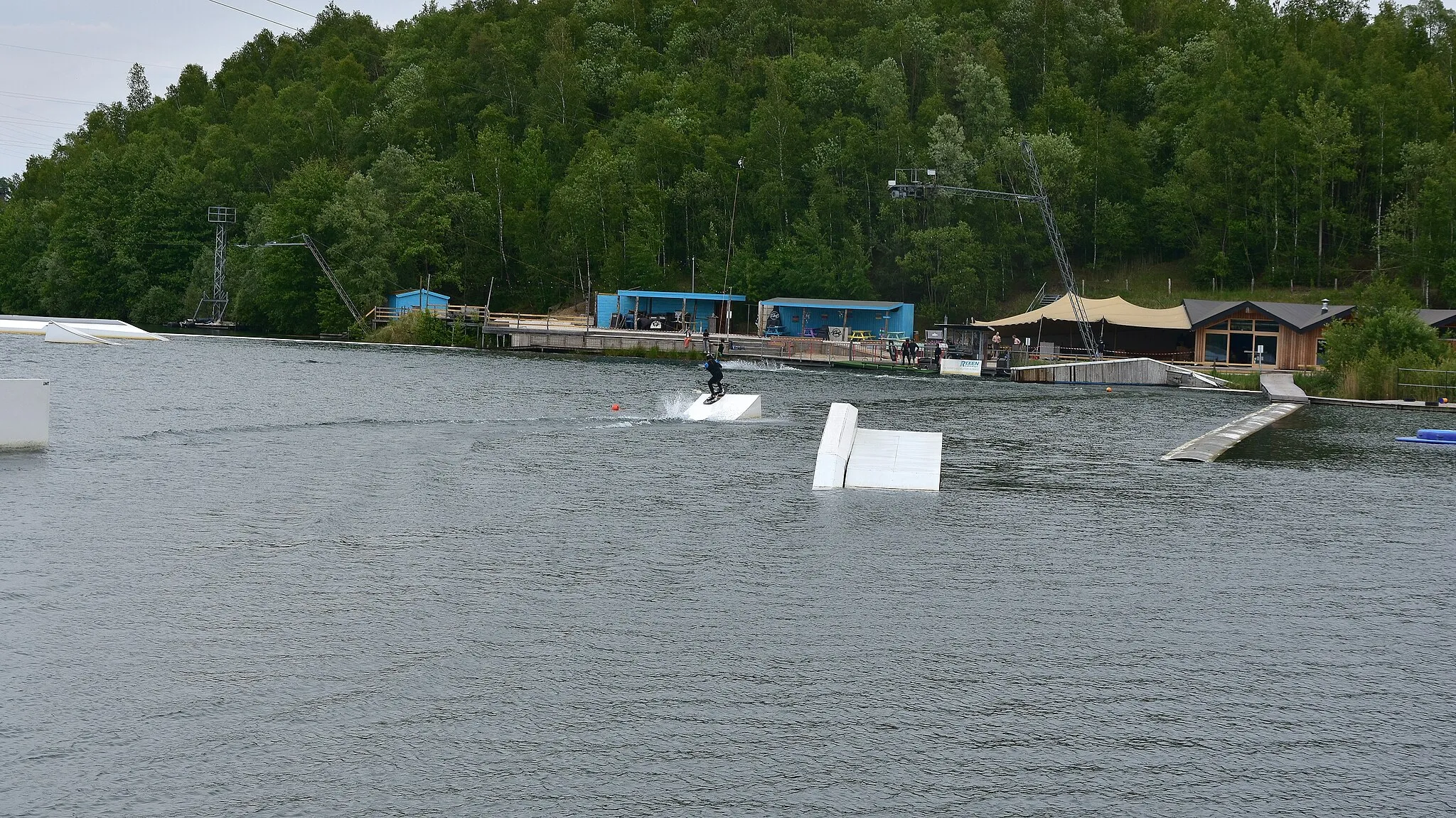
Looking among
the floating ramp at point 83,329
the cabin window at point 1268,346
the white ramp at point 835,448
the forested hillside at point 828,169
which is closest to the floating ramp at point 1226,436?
the white ramp at point 835,448

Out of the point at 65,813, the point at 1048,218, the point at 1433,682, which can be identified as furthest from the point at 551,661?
the point at 1048,218

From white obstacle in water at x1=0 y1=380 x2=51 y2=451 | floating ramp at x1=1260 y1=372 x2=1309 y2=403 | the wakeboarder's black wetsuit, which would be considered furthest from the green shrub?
white obstacle in water at x1=0 y1=380 x2=51 y2=451

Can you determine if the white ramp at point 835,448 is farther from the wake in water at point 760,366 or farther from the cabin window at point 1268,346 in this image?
the cabin window at point 1268,346

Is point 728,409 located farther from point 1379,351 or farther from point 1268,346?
point 1268,346

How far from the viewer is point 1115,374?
68.3 metres

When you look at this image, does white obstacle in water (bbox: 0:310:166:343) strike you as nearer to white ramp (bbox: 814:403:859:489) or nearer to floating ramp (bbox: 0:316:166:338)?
floating ramp (bbox: 0:316:166:338)

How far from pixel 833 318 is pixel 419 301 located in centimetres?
3153

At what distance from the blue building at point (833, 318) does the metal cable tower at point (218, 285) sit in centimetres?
4702

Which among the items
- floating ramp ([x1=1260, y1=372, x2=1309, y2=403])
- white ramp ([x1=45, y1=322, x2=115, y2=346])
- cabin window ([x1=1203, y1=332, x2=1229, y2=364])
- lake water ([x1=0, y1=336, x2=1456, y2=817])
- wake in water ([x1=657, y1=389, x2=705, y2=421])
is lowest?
lake water ([x1=0, y1=336, x2=1456, y2=817])

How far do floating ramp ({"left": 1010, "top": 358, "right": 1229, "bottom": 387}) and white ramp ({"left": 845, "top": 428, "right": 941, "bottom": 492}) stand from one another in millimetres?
39427

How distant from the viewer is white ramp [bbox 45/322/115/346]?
3184 inches

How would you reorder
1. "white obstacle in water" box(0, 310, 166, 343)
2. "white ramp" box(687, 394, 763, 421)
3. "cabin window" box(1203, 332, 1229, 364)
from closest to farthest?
1. "white ramp" box(687, 394, 763, 421)
2. "cabin window" box(1203, 332, 1229, 364)
3. "white obstacle in water" box(0, 310, 166, 343)

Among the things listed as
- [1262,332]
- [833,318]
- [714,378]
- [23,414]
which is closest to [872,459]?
[714,378]

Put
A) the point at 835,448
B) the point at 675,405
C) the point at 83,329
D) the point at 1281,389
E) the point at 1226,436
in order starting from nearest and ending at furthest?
the point at 835,448 < the point at 1226,436 < the point at 675,405 < the point at 1281,389 < the point at 83,329
